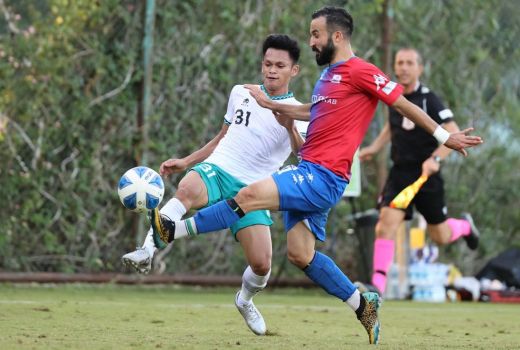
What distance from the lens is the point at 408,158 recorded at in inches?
412

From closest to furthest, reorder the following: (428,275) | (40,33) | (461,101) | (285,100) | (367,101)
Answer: (367,101)
(285,100)
(40,33)
(428,275)
(461,101)

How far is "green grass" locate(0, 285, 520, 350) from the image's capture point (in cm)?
621

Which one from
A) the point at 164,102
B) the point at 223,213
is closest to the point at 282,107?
the point at 223,213

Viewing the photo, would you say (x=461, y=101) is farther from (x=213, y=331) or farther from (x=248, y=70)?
(x=213, y=331)

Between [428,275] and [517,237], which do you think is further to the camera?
[517,237]

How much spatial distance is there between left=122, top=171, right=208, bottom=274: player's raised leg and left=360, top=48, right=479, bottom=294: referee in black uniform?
3381 millimetres

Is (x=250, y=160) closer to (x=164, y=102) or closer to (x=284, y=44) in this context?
(x=284, y=44)

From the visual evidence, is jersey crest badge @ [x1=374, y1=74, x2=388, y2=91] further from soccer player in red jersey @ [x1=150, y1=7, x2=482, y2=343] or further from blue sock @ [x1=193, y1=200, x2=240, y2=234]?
blue sock @ [x1=193, y1=200, x2=240, y2=234]

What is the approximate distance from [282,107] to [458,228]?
16.5ft

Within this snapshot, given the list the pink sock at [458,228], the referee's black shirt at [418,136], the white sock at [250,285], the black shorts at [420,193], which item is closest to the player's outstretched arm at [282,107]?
the white sock at [250,285]

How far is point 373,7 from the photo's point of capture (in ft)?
41.4

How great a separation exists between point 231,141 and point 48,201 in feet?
12.7

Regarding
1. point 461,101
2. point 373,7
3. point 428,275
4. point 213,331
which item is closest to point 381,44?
point 373,7

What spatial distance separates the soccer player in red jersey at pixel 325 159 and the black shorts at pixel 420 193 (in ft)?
11.8
